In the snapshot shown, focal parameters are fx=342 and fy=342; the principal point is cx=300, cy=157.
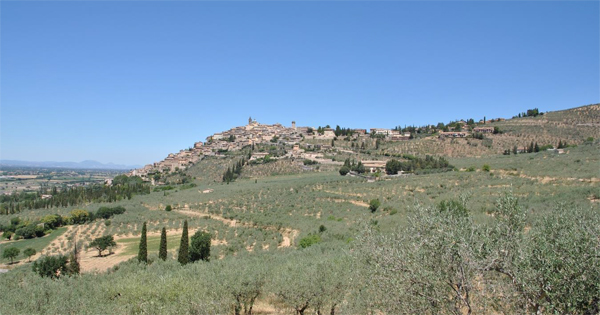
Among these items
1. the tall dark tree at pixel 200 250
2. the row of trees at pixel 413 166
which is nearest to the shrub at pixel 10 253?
the tall dark tree at pixel 200 250

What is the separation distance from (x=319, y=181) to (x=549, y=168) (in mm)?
29110

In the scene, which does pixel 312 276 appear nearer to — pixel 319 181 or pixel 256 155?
pixel 319 181

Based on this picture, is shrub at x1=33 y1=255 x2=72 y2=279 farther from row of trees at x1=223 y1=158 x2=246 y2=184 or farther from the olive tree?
row of trees at x1=223 y1=158 x2=246 y2=184

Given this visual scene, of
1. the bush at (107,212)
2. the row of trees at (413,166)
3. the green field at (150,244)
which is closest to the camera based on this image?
the green field at (150,244)

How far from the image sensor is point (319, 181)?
52.8 meters

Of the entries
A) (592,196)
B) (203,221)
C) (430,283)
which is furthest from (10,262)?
(592,196)

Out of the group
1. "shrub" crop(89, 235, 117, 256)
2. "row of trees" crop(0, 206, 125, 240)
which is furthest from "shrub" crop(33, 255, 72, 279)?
"row of trees" crop(0, 206, 125, 240)

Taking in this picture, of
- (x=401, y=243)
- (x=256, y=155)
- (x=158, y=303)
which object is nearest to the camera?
(x=401, y=243)

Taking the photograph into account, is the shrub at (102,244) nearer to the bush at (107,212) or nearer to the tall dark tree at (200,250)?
the tall dark tree at (200,250)

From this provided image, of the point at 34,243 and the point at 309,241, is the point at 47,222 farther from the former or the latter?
the point at 309,241

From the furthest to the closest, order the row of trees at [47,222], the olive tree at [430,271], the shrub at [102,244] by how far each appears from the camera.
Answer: the row of trees at [47,222], the shrub at [102,244], the olive tree at [430,271]

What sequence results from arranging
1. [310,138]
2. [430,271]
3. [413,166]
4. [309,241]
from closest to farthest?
[430,271] < [309,241] < [413,166] < [310,138]

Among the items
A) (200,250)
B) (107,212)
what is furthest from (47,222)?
(200,250)

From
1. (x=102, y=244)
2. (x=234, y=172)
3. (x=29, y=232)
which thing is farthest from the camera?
(x=234, y=172)
